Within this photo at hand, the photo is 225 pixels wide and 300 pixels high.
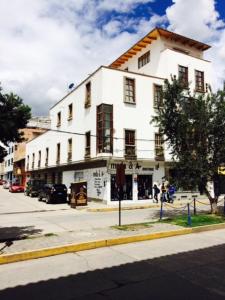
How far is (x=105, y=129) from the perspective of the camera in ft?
82.8

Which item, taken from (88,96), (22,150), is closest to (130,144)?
(88,96)

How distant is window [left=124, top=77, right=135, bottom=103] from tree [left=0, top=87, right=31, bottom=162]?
17.0 meters

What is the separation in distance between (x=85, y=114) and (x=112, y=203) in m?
8.80

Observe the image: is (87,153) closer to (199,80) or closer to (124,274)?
(199,80)

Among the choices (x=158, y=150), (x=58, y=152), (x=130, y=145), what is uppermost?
(x=58, y=152)

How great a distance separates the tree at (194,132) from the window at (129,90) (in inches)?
404

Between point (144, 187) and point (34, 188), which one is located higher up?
point (144, 187)

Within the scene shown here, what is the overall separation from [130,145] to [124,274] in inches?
757

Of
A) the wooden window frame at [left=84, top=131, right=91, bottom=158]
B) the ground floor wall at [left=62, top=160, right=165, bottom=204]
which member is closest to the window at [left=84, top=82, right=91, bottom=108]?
the wooden window frame at [left=84, top=131, right=91, bottom=158]

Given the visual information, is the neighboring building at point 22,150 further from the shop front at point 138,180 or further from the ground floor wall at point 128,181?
the shop front at point 138,180

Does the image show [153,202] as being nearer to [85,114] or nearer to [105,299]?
[85,114]

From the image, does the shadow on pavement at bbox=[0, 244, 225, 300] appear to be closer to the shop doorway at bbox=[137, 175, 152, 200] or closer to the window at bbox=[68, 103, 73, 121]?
the shop doorway at bbox=[137, 175, 152, 200]

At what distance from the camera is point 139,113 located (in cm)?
2675

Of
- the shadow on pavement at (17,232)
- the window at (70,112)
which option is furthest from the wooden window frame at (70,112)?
the shadow on pavement at (17,232)
